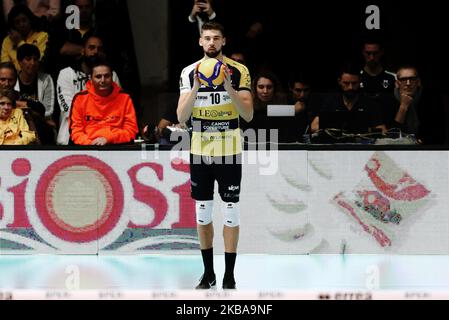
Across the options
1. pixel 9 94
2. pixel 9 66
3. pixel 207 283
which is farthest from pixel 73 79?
pixel 207 283

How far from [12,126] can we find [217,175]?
340cm

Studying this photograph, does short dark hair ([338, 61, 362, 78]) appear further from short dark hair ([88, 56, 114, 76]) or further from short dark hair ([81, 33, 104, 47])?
short dark hair ([81, 33, 104, 47])

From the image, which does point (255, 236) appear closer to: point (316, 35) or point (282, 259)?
point (282, 259)

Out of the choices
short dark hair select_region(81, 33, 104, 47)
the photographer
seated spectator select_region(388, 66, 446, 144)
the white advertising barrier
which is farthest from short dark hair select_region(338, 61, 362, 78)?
short dark hair select_region(81, 33, 104, 47)

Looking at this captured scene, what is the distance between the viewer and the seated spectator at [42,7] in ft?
46.5

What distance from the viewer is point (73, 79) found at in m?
13.4

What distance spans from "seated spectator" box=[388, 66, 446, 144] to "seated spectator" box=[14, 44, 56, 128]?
3894 millimetres

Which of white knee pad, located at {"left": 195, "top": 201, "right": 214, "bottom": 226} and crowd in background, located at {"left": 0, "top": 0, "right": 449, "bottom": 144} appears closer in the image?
white knee pad, located at {"left": 195, "top": 201, "right": 214, "bottom": 226}

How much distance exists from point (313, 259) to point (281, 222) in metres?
0.54

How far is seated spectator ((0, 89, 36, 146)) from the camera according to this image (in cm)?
1255

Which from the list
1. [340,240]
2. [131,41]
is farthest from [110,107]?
[340,240]

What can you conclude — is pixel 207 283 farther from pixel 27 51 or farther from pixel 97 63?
pixel 27 51

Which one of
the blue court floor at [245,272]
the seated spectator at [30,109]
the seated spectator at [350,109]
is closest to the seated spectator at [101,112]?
the seated spectator at [30,109]

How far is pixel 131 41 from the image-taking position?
14.3 meters
